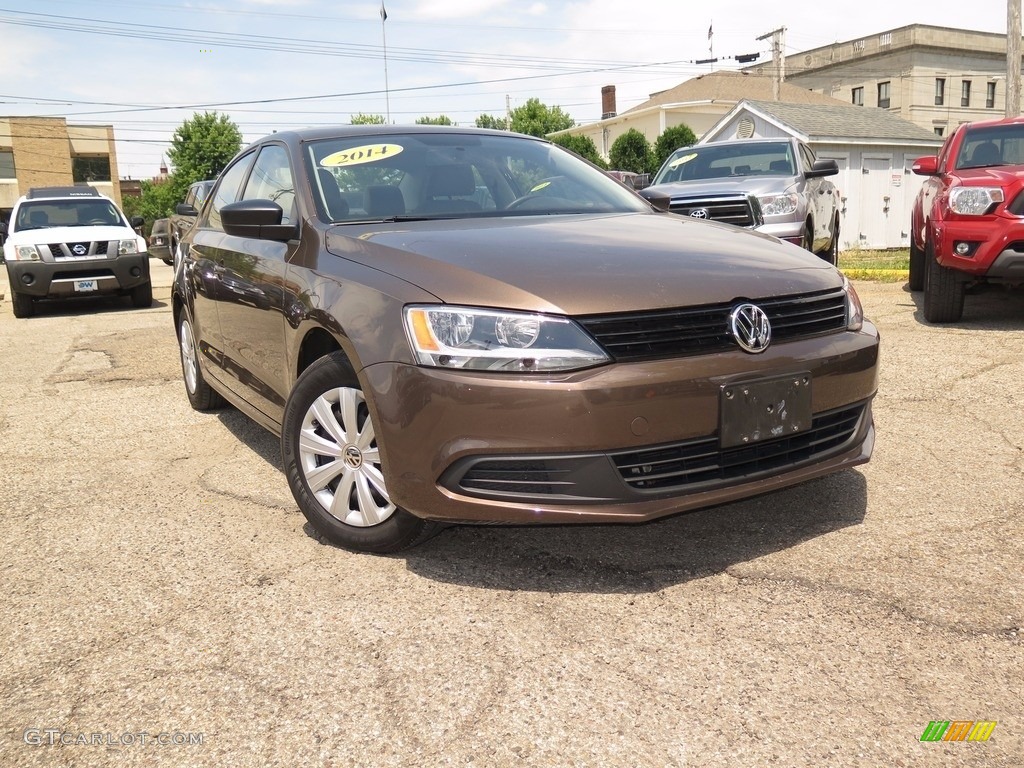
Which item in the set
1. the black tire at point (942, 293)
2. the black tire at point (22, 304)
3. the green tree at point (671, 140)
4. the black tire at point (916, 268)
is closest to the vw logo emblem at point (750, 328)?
the black tire at point (942, 293)

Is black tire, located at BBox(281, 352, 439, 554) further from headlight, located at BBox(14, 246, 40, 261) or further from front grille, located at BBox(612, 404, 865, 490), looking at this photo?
headlight, located at BBox(14, 246, 40, 261)

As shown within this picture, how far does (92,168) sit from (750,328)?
64667 mm

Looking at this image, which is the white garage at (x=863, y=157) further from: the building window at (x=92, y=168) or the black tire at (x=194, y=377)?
the building window at (x=92, y=168)

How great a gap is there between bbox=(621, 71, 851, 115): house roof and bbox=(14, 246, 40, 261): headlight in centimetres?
3683

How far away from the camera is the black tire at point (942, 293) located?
742cm

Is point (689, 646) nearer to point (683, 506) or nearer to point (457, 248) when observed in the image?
point (683, 506)

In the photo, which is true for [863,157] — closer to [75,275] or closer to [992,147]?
[992,147]

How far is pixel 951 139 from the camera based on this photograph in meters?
8.47

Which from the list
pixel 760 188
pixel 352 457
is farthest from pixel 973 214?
pixel 352 457

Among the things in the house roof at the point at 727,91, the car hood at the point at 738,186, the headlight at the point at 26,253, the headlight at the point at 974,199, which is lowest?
the headlight at the point at 26,253

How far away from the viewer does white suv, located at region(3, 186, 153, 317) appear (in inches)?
478

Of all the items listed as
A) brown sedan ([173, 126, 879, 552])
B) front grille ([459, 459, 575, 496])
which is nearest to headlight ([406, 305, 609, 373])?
brown sedan ([173, 126, 879, 552])

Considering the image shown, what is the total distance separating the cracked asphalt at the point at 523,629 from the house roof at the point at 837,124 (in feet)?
65.2

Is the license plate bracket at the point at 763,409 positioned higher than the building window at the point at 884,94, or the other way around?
the building window at the point at 884,94
